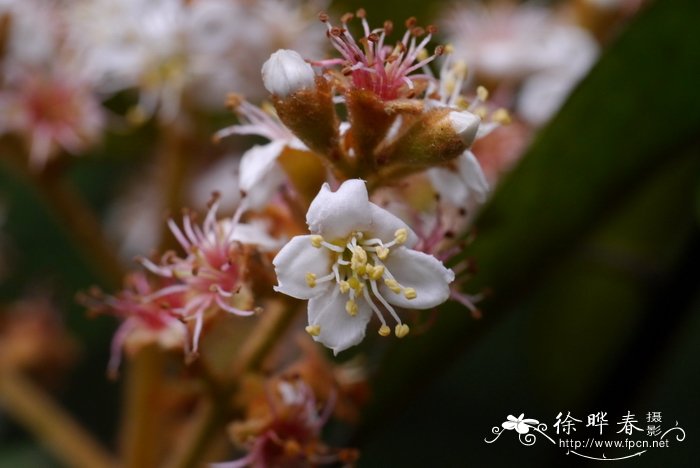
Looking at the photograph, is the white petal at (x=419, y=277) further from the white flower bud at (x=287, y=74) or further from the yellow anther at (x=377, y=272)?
the white flower bud at (x=287, y=74)

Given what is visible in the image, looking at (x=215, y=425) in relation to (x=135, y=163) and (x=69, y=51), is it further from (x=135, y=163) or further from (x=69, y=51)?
(x=135, y=163)

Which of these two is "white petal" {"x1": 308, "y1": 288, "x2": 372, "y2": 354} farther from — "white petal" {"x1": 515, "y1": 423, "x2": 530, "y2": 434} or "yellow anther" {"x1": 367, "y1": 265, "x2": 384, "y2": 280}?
"white petal" {"x1": 515, "y1": 423, "x2": 530, "y2": 434}

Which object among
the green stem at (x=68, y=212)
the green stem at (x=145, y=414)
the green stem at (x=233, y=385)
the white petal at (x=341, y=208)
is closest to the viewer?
the white petal at (x=341, y=208)

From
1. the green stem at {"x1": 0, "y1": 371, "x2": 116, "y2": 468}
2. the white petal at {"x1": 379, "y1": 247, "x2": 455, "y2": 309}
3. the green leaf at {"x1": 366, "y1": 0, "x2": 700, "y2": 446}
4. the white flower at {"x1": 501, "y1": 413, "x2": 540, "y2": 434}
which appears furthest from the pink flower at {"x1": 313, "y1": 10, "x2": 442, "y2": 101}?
the green stem at {"x1": 0, "y1": 371, "x2": 116, "y2": 468}

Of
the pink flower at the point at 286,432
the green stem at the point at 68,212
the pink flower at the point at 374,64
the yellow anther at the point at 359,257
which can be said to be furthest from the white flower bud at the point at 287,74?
the green stem at the point at 68,212

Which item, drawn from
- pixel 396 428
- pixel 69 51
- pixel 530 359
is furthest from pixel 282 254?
pixel 396 428

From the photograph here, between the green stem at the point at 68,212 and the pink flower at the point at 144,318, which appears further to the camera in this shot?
the green stem at the point at 68,212
